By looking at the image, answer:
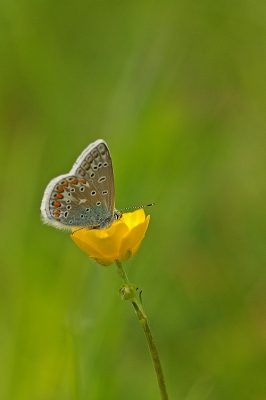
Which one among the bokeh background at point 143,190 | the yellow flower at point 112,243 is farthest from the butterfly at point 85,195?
the yellow flower at point 112,243

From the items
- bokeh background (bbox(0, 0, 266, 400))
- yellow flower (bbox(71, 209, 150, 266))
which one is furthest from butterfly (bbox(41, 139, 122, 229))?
yellow flower (bbox(71, 209, 150, 266))

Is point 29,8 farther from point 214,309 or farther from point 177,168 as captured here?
point 214,309

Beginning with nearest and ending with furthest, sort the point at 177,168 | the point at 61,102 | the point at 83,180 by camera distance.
Result: the point at 83,180 < the point at 177,168 < the point at 61,102

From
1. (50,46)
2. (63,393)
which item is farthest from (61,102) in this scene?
(63,393)

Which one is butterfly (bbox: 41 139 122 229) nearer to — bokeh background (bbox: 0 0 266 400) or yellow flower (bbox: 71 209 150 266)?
bokeh background (bbox: 0 0 266 400)

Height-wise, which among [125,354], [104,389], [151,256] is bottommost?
[125,354]

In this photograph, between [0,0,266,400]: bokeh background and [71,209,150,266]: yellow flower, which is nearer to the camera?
[71,209,150,266]: yellow flower

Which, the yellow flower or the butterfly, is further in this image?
the butterfly
